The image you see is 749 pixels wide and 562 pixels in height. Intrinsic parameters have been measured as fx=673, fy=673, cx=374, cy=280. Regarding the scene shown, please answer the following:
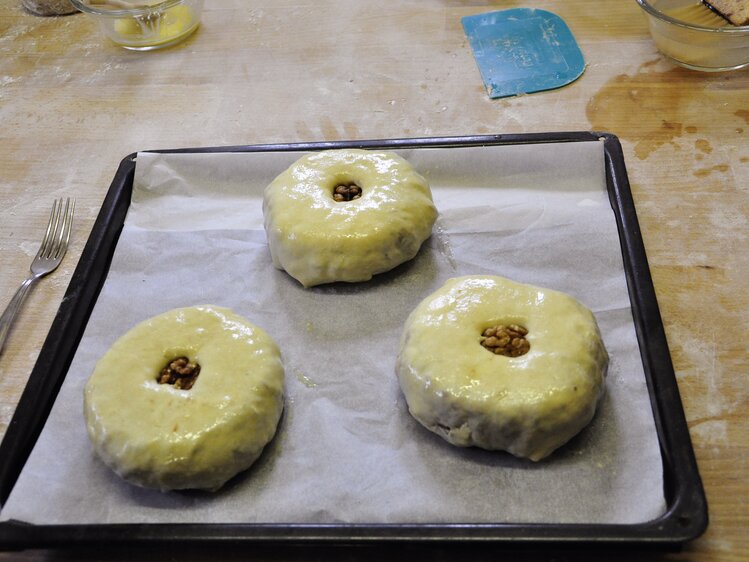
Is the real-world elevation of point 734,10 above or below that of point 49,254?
above

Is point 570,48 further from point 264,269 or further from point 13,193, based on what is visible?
point 13,193

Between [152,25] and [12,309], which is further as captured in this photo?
[152,25]

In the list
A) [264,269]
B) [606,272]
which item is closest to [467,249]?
[606,272]

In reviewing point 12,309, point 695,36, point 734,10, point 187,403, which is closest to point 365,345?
point 187,403

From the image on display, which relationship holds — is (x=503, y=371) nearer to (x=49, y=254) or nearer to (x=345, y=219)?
(x=345, y=219)

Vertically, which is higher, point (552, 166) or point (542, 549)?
point (552, 166)

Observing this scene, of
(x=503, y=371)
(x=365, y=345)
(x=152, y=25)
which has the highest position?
(x=152, y=25)
